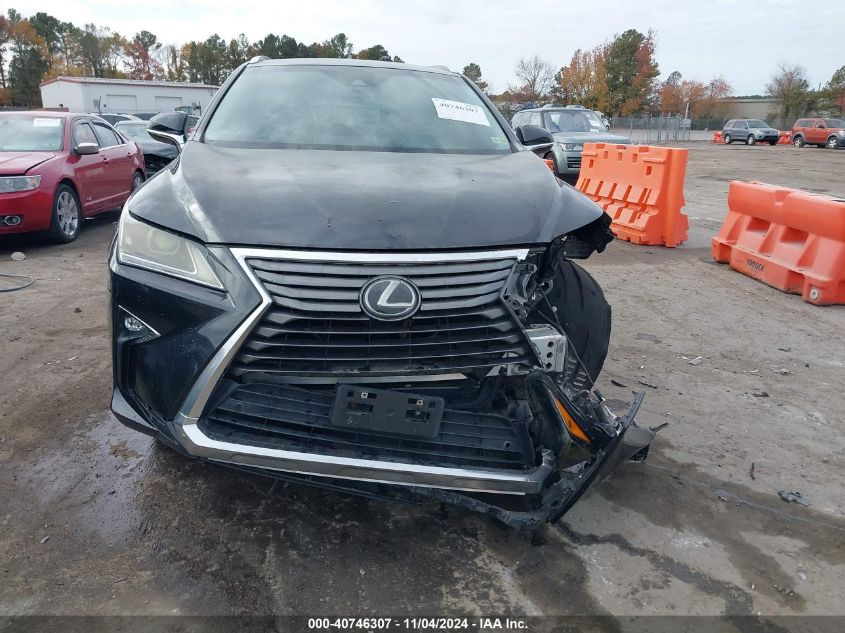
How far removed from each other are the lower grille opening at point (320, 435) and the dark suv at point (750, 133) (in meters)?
45.0

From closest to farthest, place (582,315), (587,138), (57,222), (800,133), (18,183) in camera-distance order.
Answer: (582,315) → (18,183) → (57,222) → (587,138) → (800,133)

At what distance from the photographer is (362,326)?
2.19 meters

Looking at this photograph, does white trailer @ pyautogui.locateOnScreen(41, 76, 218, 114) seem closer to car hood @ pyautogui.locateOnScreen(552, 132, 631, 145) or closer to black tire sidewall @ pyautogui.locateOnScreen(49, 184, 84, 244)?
car hood @ pyautogui.locateOnScreen(552, 132, 631, 145)

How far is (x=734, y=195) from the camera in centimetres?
720

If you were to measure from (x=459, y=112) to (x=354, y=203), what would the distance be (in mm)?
1661

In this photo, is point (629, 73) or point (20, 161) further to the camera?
point (629, 73)

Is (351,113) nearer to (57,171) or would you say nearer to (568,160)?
(57,171)

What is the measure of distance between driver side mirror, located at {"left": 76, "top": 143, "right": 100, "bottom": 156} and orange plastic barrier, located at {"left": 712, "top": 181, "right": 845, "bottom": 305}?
774cm

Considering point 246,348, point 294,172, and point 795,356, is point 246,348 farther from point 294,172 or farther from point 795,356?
point 795,356

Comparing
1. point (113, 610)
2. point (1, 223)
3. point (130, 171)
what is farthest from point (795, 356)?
point (130, 171)

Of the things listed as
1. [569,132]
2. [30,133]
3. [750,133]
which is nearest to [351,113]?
[30,133]

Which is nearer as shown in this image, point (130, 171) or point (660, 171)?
point (660, 171)


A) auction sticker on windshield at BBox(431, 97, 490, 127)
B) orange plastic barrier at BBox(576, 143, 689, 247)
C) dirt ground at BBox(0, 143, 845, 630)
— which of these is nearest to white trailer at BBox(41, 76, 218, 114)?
orange plastic barrier at BBox(576, 143, 689, 247)

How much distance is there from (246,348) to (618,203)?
789 centimetres
